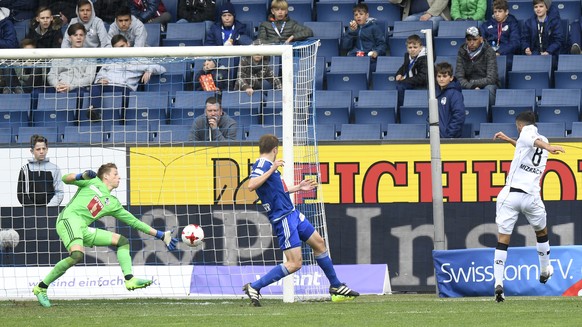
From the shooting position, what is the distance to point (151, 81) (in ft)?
57.7

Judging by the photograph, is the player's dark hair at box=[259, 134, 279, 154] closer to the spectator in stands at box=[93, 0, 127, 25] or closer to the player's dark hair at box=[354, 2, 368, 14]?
the player's dark hair at box=[354, 2, 368, 14]

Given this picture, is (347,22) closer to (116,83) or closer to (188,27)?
(188,27)

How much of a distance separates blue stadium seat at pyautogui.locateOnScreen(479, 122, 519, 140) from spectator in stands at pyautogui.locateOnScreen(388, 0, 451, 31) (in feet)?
9.33

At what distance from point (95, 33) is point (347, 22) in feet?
14.0

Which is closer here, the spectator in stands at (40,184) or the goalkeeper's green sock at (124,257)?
the goalkeeper's green sock at (124,257)

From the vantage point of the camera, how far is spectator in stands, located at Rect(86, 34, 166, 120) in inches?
642

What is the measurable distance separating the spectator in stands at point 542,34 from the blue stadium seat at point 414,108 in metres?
2.06

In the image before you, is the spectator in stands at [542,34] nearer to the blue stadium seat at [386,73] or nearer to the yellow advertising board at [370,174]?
the blue stadium seat at [386,73]

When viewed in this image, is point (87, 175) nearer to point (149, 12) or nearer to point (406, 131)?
point (406, 131)

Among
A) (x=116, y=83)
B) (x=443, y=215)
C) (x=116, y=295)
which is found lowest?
(x=116, y=295)

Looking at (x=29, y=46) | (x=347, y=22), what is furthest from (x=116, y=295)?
(x=347, y=22)

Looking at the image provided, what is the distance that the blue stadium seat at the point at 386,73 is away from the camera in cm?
1822

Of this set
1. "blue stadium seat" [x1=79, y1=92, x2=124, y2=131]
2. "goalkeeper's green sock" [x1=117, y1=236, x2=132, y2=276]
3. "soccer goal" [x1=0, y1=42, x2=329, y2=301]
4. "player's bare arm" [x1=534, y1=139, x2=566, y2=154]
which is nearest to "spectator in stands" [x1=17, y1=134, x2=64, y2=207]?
"soccer goal" [x1=0, y1=42, x2=329, y2=301]

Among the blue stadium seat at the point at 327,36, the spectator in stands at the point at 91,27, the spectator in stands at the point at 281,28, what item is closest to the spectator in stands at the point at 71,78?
the spectator in stands at the point at 91,27
